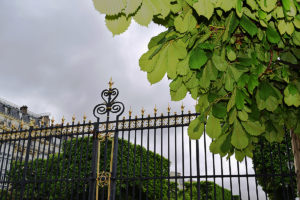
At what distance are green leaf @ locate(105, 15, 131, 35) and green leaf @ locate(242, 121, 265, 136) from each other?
63.4 inches

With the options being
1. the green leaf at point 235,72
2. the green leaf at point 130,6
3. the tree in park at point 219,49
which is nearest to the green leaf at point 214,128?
the tree in park at point 219,49

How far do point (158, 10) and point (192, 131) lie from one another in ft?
4.15

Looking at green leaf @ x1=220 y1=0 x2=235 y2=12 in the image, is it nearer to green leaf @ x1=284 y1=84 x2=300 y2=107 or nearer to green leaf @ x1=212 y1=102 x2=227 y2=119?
green leaf @ x1=212 y1=102 x2=227 y2=119

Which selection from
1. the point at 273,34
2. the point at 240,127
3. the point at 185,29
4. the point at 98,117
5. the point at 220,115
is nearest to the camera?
the point at 185,29

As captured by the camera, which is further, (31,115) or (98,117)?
(31,115)

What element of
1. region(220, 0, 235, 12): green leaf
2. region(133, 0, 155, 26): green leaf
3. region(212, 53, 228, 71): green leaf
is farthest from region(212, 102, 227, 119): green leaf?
region(133, 0, 155, 26): green leaf

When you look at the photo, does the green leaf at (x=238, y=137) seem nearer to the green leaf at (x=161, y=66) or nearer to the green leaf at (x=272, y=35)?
the green leaf at (x=272, y=35)

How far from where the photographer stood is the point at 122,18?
1.44 meters

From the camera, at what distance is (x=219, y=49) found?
2.21 m

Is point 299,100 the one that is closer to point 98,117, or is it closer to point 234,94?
point 234,94

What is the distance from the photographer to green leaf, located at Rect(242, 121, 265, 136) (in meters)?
2.50

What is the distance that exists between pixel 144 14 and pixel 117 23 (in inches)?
5.8

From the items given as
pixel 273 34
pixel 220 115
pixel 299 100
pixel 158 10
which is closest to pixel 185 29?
pixel 158 10

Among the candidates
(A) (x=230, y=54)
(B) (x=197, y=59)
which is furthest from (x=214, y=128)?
(B) (x=197, y=59)
